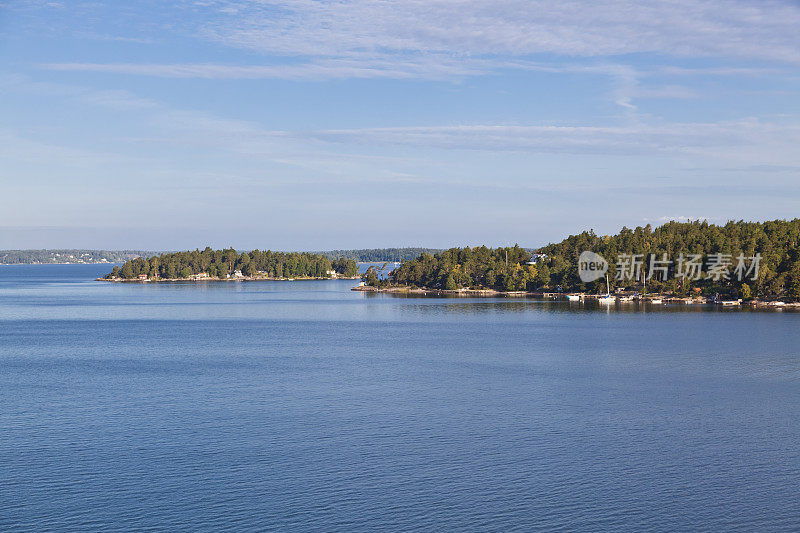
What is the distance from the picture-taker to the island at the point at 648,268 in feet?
422

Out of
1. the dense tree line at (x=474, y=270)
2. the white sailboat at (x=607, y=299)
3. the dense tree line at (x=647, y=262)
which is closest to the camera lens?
the dense tree line at (x=647, y=262)

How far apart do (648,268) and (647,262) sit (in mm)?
1403

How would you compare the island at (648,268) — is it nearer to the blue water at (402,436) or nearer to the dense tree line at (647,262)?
the dense tree line at (647,262)

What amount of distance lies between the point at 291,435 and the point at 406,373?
20.7 m

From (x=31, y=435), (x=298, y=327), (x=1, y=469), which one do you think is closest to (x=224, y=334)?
(x=298, y=327)

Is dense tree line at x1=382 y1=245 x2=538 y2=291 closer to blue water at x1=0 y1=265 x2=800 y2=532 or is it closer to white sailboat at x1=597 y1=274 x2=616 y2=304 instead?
white sailboat at x1=597 y1=274 x2=616 y2=304

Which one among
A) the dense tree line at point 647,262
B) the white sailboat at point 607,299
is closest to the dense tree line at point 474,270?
the dense tree line at point 647,262

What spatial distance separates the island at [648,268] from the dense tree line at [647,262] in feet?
0.61

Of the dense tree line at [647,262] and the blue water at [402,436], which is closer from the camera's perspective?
the blue water at [402,436]

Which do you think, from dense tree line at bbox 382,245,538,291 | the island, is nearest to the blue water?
the island

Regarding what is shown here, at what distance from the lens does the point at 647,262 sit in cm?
14788

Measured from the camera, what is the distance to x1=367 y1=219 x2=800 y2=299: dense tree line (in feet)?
420

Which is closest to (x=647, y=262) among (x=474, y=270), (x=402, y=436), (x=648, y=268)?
(x=648, y=268)

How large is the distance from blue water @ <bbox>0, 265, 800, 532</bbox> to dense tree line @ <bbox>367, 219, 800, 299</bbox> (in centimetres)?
5971
